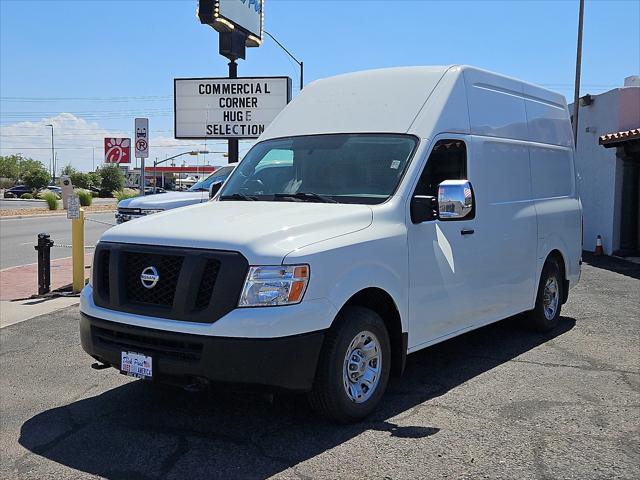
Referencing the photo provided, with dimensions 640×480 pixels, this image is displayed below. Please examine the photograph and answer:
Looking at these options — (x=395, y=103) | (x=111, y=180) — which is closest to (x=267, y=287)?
(x=395, y=103)

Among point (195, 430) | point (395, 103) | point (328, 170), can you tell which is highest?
point (395, 103)

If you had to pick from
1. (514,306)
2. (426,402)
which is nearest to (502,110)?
(514,306)

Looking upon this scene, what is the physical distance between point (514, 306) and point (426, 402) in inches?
79.0

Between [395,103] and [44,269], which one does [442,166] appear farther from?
[44,269]

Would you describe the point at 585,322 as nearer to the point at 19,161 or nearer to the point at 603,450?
the point at 603,450

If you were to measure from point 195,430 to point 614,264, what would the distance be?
42.0 ft

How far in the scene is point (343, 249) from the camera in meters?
4.45

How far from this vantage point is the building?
662 inches

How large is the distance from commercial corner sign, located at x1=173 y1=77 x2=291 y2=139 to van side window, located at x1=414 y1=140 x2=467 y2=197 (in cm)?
935

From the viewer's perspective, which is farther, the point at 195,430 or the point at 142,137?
the point at 142,137

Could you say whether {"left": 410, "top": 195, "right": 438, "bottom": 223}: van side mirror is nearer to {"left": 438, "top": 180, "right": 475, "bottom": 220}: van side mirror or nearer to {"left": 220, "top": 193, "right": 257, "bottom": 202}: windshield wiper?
{"left": 438, "top": 180, "right": 475, "bottom": 220}: van side mirror

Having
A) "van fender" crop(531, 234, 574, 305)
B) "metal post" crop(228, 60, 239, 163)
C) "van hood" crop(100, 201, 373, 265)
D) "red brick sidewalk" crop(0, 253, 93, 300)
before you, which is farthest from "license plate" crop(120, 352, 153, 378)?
"metal post" crop(228, 60, 239, 163)

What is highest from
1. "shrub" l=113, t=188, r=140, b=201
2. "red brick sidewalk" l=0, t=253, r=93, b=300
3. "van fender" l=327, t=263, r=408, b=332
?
"shrub" l=113, t=188, r=140, b=201

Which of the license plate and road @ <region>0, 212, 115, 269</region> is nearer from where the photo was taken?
the license plate
